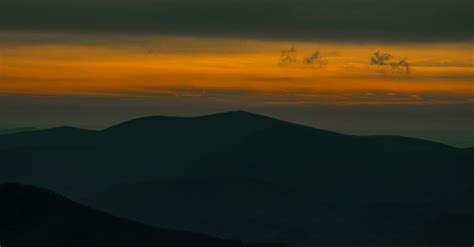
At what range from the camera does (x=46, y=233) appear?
18462cm

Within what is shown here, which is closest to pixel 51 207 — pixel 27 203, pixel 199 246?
pixel 27 203

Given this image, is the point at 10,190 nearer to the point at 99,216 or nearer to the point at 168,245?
the point at 99,216

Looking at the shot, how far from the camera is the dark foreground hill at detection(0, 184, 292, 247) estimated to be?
18325cm

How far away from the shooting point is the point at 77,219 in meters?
190

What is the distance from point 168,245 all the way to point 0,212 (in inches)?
1454

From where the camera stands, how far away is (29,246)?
17812cm

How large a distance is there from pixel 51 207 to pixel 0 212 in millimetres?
10903

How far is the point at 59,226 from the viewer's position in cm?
18712

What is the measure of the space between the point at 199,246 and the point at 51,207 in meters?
34.1

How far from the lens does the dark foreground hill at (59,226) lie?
183m

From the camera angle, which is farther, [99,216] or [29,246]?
[99,216]

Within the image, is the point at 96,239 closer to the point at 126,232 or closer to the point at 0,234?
the point at 126,232

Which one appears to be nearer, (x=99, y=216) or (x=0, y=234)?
(x=0, y=234)

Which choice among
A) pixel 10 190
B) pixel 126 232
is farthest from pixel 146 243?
pixel 10 190
